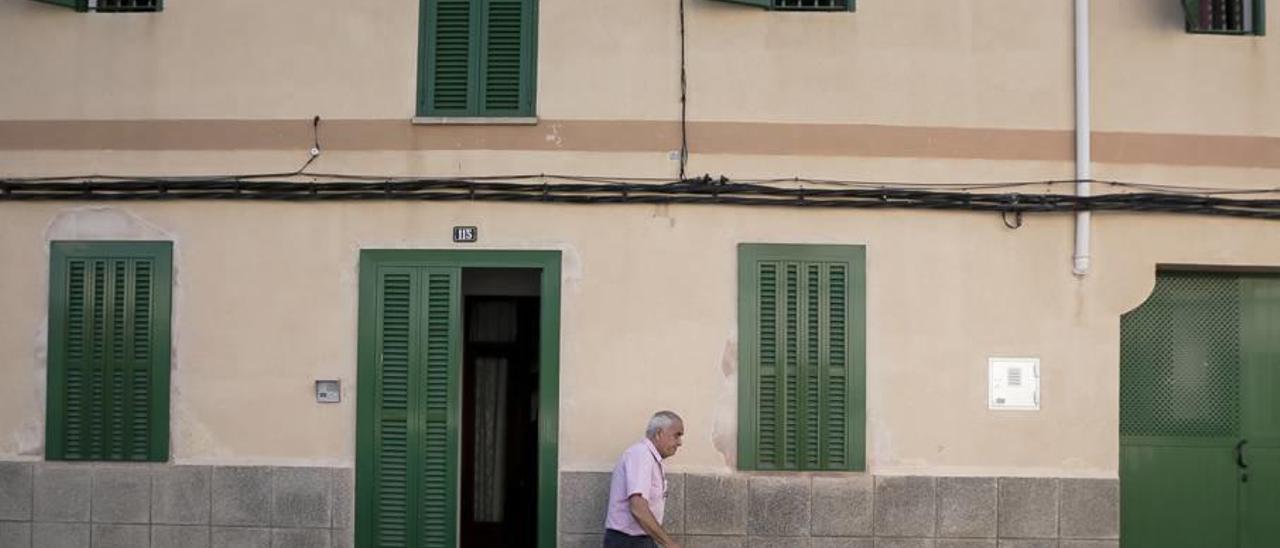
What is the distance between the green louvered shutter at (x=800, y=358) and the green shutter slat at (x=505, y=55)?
1992 mm

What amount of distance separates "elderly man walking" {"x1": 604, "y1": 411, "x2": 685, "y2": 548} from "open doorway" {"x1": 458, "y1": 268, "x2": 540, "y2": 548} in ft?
10.5

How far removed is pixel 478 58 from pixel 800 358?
314cm

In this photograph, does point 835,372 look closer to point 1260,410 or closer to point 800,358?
point 800,358

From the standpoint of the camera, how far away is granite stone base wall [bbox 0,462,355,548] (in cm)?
989

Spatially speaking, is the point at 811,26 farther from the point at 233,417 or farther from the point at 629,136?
the point at 233,417

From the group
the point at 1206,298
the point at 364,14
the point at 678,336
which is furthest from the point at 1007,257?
the point at 364,14

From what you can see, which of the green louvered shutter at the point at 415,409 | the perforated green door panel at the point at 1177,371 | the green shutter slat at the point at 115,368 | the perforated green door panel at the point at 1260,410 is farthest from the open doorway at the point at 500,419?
the perforated green door panel at the point at 1260,410

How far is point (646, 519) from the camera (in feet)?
27.9

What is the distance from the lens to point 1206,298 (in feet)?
34.1

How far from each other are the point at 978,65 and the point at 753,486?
3.41m

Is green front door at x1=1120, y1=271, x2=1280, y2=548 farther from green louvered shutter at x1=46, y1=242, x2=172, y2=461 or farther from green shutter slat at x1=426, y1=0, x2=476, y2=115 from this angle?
green louvered shutter at x1=46, y1=242, x2=172, y2=461

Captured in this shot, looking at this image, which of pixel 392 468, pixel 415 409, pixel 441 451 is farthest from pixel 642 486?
pixel 392 468

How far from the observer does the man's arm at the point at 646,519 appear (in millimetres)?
8492

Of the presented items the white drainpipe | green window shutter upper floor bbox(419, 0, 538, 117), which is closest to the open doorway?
green window shutter upper floor bbox(419, 0, 538, 117)
